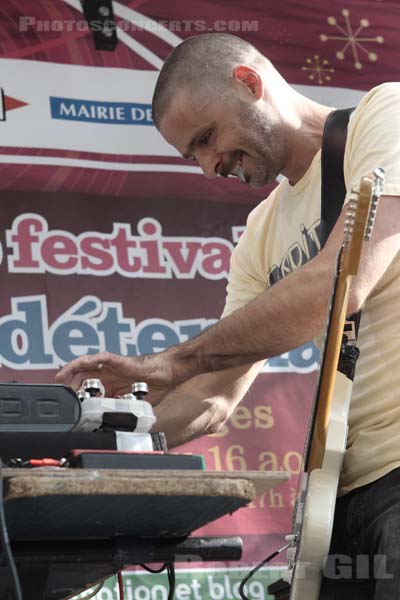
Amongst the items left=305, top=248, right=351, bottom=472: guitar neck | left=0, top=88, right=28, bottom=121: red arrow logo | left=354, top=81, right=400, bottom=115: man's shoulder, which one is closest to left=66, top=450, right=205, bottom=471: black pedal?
left=305, top=248, right=351, bottom=472: guitar neck

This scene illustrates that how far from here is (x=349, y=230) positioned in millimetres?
1651

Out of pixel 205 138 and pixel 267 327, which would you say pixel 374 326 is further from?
pixel 205 138

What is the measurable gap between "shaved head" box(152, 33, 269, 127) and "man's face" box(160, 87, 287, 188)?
3 cm

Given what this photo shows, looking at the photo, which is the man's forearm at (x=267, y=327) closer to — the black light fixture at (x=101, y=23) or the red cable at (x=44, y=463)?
the red cable at (x=44, y=463)

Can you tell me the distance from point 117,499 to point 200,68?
1250 mm

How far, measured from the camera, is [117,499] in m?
1.33

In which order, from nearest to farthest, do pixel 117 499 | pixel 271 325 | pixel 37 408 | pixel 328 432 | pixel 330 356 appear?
pixel 117 499
pixel 37 408
pixel 330 356
pixel 328 432
pixel 271 325

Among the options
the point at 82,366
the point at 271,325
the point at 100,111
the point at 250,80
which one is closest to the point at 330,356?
the point at 271,325

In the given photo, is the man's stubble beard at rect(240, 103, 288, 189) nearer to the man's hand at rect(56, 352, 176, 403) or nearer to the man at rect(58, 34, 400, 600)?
the man at rect(58, 34, 400, 600)

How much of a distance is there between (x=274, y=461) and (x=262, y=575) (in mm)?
369

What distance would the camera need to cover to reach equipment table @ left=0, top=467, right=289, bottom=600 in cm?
130

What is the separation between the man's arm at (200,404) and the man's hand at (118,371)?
0.21 metres

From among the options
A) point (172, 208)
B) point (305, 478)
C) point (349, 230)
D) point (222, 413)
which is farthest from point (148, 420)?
point (172, 208)

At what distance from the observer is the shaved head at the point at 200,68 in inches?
90.3
